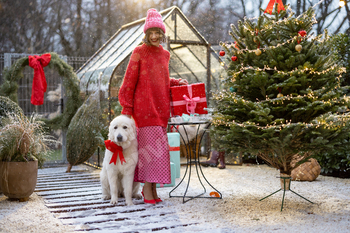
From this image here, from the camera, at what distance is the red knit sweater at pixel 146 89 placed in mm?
4027

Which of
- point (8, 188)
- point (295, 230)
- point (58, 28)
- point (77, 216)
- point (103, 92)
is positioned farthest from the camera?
point (58, 28)

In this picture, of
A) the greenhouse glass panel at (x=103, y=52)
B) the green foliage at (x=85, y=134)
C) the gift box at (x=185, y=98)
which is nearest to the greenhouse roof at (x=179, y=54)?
the greenhouse glass panel at (x=103, y=52)

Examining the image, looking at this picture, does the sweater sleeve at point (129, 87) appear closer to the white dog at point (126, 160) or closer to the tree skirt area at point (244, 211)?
the white dog at point (126, 160)

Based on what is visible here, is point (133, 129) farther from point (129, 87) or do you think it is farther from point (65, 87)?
point (65, 87)

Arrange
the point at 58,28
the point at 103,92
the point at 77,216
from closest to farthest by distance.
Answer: the point at 77,216 < the point at 103,92 < the point at 58,28

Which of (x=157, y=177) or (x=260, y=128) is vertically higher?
(x=260, y=128)

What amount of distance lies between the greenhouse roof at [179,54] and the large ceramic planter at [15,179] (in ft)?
10.5

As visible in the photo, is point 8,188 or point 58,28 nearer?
point 8,188

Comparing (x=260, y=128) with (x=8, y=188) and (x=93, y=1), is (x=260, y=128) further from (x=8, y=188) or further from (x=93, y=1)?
(x=93, y=1)

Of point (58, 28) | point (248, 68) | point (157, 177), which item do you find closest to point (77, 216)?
point (157, 177)

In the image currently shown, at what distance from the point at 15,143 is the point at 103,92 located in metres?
2.82

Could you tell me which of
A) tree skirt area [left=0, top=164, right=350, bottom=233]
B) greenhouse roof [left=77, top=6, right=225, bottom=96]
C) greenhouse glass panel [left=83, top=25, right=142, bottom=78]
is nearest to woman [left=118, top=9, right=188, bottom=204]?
tree skirt area [left=0, top=164, right=350, bottom=233]

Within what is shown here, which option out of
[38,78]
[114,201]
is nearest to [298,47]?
[114,201]

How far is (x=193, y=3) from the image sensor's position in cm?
1736
